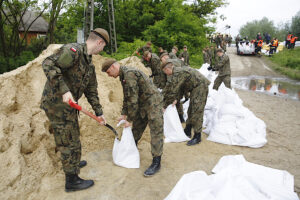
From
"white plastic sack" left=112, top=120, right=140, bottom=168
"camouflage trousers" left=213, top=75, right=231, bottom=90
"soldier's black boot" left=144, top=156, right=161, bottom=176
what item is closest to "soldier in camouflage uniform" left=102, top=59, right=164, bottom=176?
"soldier's black boot" left=144, top=156, right=161, bottom=176

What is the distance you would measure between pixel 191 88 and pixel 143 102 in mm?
1210

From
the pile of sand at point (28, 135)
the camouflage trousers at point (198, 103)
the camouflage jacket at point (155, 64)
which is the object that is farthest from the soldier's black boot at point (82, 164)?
the camouflage jacket at point (155, 64)

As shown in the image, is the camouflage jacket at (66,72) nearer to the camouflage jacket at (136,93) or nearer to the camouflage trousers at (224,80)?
the camouflage jacket at (136,93)

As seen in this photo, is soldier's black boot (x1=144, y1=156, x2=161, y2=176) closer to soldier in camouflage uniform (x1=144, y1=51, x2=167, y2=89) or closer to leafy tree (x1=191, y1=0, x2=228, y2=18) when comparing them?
soldier in camouflage uniform (x1=144, y1=51, x2=167, y2=89)

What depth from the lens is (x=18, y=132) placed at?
8.44 ft

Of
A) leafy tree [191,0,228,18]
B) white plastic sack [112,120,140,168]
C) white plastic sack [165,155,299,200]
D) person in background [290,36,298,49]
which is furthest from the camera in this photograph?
person in background [290,36,298,49]

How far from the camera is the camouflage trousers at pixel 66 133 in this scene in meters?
2.08

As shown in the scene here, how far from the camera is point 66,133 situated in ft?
7.04

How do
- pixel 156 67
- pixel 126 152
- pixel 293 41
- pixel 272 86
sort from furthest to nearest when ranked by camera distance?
pixel 293 41 < pixel 272 86 < pixel 156 67 < pixel 126 152

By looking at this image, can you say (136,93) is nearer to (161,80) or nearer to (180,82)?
(180,82)

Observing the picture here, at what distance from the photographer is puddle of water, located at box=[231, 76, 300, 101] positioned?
27.2 feet

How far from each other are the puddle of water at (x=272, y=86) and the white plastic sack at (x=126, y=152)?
723 centimetres

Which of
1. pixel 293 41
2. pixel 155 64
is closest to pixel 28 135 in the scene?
pixel 155 64

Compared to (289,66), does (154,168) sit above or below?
below
